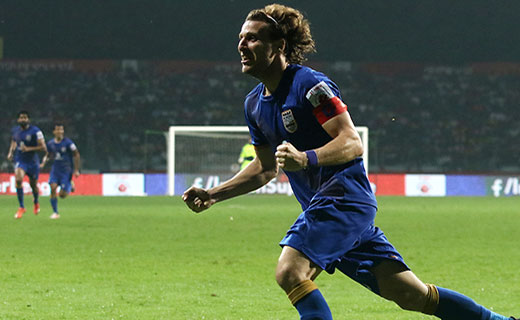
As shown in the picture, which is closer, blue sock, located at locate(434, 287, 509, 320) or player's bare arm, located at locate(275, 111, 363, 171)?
player's bare arm, located at locate(275, 111, 363, 171)

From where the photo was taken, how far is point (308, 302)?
338 cm

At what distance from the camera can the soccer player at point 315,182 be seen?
3.46 metres

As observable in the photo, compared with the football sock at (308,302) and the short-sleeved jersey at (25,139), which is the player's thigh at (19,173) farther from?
the football sock at (308,302)

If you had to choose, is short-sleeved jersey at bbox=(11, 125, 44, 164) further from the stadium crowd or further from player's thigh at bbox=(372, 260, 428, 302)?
the stadium crowd

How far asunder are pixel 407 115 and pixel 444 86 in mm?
3287

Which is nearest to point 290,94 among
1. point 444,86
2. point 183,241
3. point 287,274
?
point 287,274

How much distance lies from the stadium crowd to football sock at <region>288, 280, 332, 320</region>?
29.7 meters

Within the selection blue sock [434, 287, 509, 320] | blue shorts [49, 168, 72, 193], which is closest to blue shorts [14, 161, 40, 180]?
blue shorts [49, 168, 72, 193]

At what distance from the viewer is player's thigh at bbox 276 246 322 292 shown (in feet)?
11.2

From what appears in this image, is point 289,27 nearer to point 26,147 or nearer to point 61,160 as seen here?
point 26,147

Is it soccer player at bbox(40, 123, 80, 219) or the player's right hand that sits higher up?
the player's right hand

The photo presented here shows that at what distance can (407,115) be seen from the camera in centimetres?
3744

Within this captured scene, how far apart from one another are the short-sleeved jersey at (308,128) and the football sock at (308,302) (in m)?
0.47

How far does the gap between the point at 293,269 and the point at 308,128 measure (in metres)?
0.66
